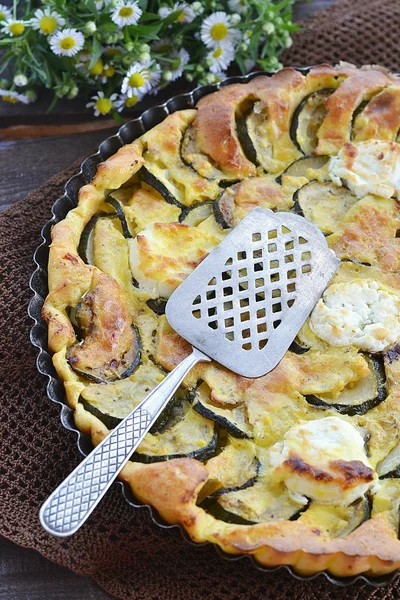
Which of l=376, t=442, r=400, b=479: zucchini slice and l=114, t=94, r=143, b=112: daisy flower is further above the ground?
l=114, t=94, r=143, b=112: daisy flower

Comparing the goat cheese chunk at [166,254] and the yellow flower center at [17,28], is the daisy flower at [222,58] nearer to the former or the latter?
the yellow flower center at [17,28]

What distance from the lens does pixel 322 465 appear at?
9.58 ft

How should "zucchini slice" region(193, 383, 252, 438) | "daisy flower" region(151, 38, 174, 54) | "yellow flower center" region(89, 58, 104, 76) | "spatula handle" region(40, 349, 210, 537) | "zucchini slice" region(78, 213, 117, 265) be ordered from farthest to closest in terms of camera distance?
"daisy flower" region(151, 38, 174, 54) → "yellow flower center" region(89, 58, 104, 76) → "zucchini slice" region(78, 213, 117, 265) → "zucchini slice" region(193, 383, 252, 438) → "spatula handle" region(40, 349, 210, 537)

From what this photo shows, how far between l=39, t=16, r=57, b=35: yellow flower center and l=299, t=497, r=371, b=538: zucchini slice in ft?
9.68

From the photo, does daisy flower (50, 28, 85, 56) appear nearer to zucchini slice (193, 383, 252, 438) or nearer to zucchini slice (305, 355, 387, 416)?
zucchini slice (193, 383, 252, 438)

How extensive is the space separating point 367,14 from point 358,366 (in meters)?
2.85

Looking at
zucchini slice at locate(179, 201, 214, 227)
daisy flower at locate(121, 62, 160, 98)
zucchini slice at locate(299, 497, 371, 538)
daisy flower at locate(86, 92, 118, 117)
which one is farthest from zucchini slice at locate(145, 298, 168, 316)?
daisy flower at locate(86, 92, 118, 117)

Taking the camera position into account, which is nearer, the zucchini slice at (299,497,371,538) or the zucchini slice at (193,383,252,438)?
the zucchini slice at (299,497,371,538)

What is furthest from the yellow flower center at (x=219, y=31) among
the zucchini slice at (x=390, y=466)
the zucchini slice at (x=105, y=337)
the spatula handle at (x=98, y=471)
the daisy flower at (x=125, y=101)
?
the zucchini slice at (x=390, y=466)

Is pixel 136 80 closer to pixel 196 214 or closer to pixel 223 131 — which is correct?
pixel 223 131

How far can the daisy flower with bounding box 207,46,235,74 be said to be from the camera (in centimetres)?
475

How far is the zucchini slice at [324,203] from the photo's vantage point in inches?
151

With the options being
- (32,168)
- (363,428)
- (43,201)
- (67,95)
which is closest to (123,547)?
(363,428)

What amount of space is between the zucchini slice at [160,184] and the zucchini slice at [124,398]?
0.93 metres
